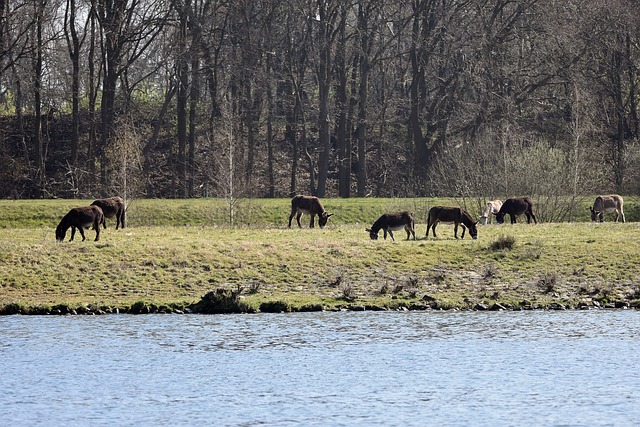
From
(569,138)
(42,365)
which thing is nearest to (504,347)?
(42,365)

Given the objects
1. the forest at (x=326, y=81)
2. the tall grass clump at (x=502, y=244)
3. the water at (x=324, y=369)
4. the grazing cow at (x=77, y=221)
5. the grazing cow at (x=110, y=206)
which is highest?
the forest at (x=326, y=81)

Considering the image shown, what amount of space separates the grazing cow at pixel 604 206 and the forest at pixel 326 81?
6.00 m

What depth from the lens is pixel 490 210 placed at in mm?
43625

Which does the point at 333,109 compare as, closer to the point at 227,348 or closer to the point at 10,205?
the point at 10,205

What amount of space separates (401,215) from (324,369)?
16256mm

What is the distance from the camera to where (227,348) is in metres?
21.9

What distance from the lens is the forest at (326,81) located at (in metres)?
60.6

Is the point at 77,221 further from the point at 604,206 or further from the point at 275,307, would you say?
the point at 604,206

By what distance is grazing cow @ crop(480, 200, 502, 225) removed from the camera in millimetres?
42938

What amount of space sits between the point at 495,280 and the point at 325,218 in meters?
12.5

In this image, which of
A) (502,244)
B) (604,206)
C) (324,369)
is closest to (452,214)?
(502,244)

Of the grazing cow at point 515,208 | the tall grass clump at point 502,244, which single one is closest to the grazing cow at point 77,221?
the tall grass clump at point 502,244

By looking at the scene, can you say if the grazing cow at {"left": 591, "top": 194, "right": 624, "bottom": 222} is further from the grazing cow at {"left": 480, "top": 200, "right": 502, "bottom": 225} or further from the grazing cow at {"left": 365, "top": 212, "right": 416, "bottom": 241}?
the grazing cow at {"left": 365, "top": 212, "right": 416, "bottom": 241}

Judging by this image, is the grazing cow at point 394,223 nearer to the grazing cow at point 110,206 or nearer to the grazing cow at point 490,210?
the grazing cow at point 490,210
